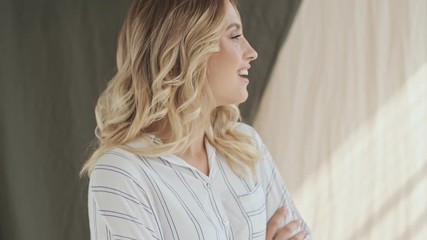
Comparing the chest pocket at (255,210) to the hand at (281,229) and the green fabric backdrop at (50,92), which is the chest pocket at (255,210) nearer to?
the hand at (281,229)

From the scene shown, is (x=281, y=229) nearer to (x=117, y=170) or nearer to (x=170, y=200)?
(x=170, y=200)

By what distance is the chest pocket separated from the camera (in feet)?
5.39

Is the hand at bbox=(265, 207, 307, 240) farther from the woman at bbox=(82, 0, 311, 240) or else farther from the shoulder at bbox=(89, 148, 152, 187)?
the shoulder at bbox=(89, 148, 152, 187)

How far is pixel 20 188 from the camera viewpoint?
2.44 meters

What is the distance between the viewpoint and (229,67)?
1648 mm

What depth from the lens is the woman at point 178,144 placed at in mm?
1455

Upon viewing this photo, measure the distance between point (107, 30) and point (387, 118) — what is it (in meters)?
1.06

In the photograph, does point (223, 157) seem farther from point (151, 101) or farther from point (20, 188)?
point (20, 188)

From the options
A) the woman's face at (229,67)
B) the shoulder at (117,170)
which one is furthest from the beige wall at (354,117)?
the shoulder at (117,170)

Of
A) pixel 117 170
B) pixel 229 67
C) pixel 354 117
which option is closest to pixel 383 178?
pixel 354 117

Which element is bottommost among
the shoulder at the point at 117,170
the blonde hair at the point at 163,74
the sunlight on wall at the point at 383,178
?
the sunlight on wall at the point at 383,178

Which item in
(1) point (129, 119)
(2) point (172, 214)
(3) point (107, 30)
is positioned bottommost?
(2) point (172, 214)

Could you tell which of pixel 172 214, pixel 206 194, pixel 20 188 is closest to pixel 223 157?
pixel 206 194

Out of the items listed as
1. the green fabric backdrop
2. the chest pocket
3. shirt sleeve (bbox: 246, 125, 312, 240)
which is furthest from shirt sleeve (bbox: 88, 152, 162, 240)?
the green fabric backdrop
